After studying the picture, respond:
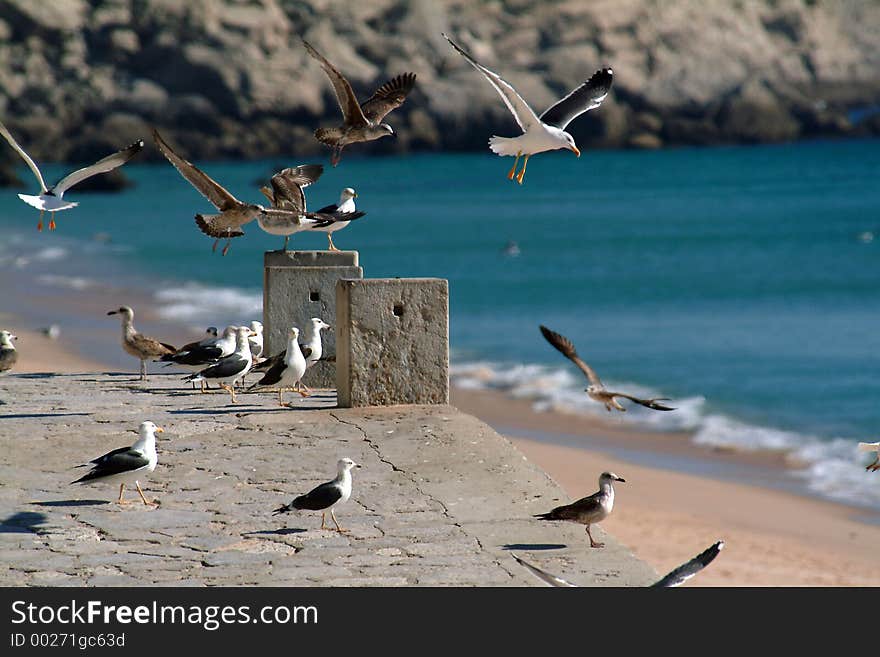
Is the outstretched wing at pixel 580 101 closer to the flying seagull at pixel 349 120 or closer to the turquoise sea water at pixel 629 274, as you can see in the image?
the flying seagull at pixel 349 120

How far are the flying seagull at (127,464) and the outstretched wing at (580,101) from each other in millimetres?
4130

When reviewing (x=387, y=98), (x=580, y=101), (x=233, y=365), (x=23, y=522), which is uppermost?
(x=387, y=98)

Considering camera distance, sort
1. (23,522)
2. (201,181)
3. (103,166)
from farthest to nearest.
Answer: (201,181) → (103,166) → (23,522)

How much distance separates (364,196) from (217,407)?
231 feet

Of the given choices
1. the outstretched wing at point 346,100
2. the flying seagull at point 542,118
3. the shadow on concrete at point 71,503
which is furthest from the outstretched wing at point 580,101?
the shadow on concrete at point 71,503

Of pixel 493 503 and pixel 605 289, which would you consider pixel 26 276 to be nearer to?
pixel 605 289

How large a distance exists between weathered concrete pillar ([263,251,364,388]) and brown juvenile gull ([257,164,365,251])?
13.2 inches

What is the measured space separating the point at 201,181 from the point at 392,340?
6.60 feet

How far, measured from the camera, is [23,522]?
28.3ft

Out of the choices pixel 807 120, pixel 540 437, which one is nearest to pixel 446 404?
pixel 540 437

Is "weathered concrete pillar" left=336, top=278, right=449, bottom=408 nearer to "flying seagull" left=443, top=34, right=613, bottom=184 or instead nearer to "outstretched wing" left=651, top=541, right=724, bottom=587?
"flying seagull" left=443, top=34, right=613, bottom=184

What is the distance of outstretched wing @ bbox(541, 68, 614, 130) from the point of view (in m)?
11.5

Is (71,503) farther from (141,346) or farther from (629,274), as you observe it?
(629,274)

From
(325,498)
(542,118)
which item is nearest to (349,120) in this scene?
(542,118)
